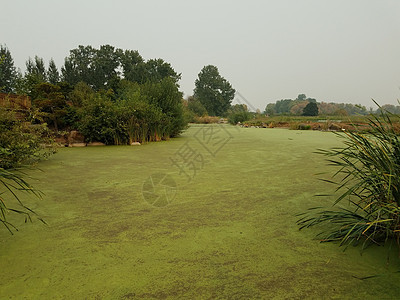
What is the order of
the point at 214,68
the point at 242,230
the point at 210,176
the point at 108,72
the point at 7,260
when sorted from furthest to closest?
the point at 214,68 → the point at 108,72 → the point at 210,176 → the point at 242,230 → the point at 7,260

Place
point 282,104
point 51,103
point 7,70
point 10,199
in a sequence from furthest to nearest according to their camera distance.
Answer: point 282,104
point 7,70
point 51,103
point 10,199

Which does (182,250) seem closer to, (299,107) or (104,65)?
(104,65)

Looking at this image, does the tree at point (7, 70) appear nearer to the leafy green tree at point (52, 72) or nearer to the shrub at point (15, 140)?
the leafy green tree at point (52, 72)

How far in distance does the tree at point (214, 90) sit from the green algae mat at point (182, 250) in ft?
140

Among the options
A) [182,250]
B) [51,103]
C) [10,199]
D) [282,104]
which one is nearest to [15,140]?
[10,199]

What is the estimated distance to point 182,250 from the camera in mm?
1323

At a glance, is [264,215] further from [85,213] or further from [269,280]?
[85,213]

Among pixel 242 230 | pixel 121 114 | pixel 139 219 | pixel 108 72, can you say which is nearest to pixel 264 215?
pixel 242 230

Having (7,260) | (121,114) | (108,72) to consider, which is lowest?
(7,260)

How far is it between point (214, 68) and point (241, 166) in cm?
4560

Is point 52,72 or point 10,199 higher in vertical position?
point 52,72

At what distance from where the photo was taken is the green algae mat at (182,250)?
101 cm

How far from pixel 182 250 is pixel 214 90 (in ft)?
151

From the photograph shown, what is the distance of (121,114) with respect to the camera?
20.2 ft
